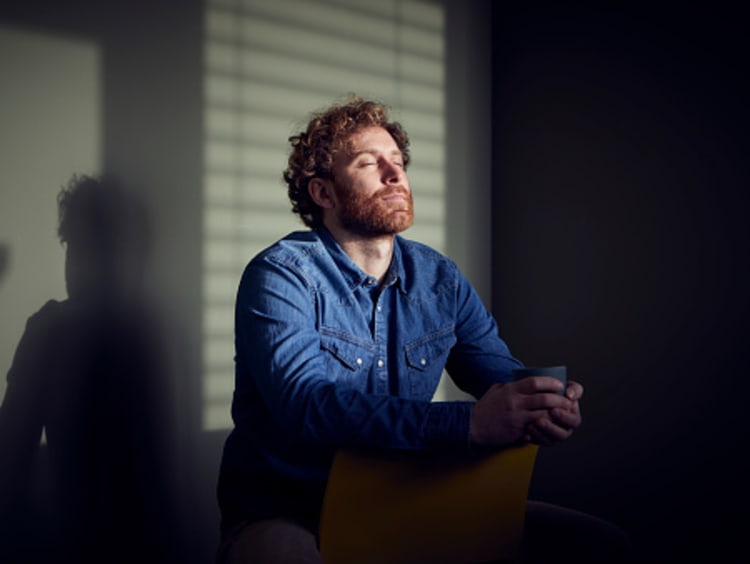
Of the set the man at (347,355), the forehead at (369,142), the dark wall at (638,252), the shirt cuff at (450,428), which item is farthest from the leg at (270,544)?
the dark wall at (638,252)

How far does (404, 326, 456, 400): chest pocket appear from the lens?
1.66m

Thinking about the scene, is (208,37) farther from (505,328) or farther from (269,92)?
(505,328)

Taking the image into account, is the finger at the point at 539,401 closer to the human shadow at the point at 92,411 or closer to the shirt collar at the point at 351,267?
the shirt collar at the point at 351,267

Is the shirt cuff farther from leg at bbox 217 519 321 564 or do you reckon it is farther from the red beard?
the red beard

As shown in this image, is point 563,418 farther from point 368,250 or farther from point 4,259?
point 4,259

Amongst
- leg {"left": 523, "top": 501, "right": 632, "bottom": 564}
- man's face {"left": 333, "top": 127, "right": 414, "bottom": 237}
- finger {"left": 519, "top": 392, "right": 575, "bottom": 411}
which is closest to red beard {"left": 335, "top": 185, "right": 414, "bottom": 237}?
man's face {"left": 333, "top": 127, "right": 414, "bottom": 237}

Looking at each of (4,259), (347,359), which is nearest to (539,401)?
(347,359)

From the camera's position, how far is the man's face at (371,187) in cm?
167

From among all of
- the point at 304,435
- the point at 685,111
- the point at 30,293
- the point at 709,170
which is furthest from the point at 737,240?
the point at 30,293

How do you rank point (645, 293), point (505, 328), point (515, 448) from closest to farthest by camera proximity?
point (515, 448)
point (645, 293)
point (505, 328)

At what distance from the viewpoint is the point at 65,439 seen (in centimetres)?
177

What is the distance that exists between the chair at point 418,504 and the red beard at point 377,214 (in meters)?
0.65

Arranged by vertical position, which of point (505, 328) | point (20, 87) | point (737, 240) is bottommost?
point (505, 328)

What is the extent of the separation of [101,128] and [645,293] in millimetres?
1593
